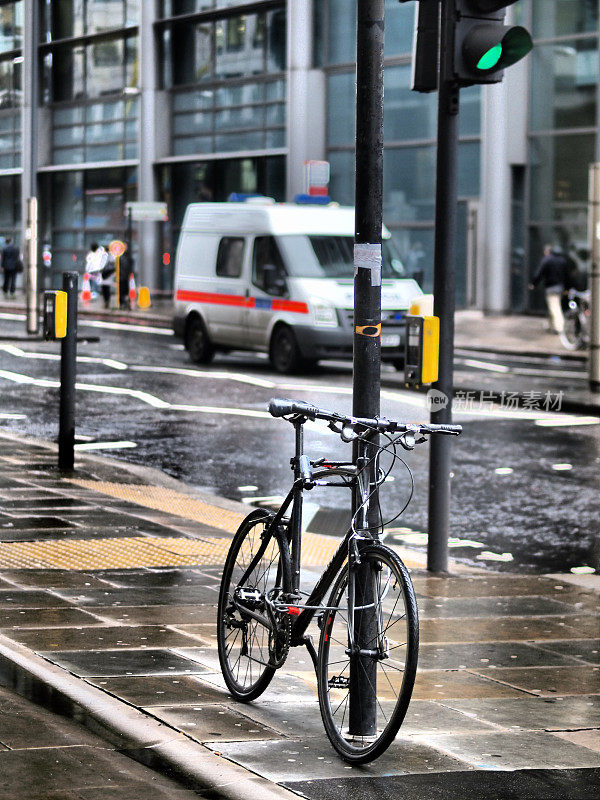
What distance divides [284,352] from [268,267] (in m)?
1.23

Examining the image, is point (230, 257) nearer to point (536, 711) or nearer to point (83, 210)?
point (536, 711)

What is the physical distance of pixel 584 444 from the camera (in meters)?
13.8

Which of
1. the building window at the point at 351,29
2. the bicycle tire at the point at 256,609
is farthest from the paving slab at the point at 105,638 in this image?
the building window at the point at 351,29

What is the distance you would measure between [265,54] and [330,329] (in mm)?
21113

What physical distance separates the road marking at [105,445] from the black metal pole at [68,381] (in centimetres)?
171

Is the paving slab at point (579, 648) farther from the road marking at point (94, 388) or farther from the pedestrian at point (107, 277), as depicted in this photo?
the pedestrian at point (107, 277)

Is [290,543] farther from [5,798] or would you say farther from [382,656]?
[5,798]

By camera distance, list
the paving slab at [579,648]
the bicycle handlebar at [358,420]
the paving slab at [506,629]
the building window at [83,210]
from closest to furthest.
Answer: the bicycle handlebar at [358,420] → the paving slab at [579,648] → the paving slab at [506,629] → the building window at [83,210]

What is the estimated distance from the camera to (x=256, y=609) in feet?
17.9

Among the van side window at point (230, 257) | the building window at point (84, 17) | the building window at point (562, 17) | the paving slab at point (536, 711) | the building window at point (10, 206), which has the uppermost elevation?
the building window at point (84, 17)

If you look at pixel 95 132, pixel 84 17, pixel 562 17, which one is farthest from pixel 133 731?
pixel 84 17

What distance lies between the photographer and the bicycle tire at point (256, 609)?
17.3 ft

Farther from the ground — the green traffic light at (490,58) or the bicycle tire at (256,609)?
the green traffic light at (490,58)

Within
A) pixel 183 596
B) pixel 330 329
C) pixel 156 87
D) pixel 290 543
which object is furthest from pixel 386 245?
pixel 156 87
